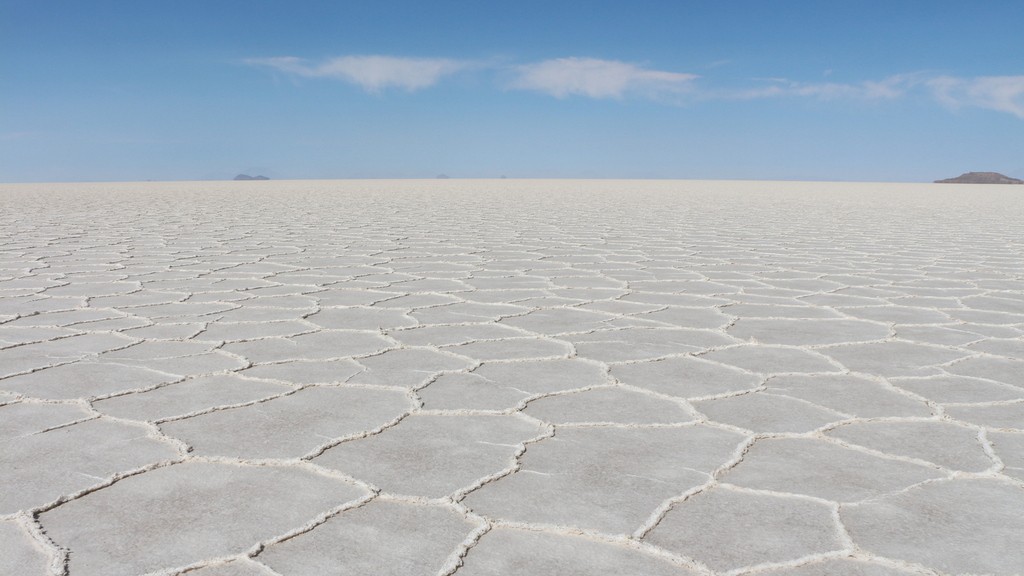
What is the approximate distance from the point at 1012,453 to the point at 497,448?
82 centimetres

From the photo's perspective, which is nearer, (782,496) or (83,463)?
(782,496)

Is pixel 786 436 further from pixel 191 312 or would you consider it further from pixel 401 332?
pixel 191 312

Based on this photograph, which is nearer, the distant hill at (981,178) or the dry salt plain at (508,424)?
the dry salt plain at (508,424)

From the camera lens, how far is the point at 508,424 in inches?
61.8

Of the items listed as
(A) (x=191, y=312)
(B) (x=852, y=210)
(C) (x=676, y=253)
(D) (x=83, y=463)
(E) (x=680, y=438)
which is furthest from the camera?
(B) (x=852, y=210)

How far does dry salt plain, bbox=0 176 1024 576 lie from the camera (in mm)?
1096

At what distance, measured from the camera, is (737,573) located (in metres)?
1.03

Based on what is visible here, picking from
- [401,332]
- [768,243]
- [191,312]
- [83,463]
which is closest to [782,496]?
[83,463]

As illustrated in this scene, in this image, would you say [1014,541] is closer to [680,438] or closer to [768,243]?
[680,438]

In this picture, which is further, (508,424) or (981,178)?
(981,178)

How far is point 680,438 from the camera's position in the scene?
1.51 m

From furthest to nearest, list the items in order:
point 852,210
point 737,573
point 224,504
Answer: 1. point 852,210
2. point 224,504
3. point 737,573

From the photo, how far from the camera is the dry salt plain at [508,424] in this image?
3.59ft

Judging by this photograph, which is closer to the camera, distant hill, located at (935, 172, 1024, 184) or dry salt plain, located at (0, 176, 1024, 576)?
dry salt plain, located at (0, 176, 1024, 576)
